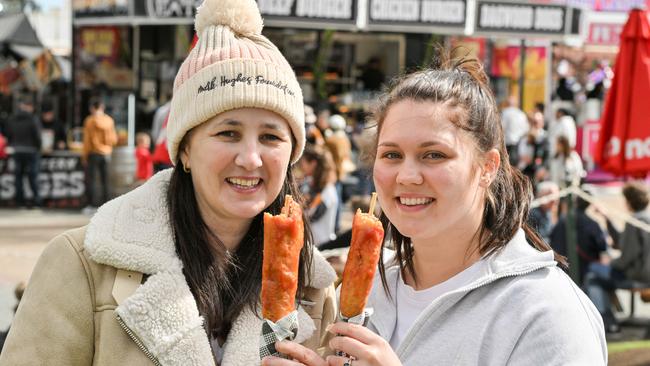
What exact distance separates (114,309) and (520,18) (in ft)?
44.4

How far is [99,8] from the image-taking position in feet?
56.3

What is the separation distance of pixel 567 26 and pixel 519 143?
283cm

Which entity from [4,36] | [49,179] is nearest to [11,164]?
[49,179]

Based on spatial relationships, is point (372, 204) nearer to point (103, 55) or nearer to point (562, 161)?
point (562, 161)

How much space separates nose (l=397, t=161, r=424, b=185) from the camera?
255 centimetres

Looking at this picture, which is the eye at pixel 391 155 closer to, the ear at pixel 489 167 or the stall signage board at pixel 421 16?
the ear at pixel 489 167

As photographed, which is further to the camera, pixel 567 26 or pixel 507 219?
pixel 567 26

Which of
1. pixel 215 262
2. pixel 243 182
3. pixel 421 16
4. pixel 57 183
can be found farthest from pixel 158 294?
pixel 57 183

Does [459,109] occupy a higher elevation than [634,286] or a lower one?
higher

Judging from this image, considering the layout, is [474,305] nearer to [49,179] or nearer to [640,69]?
[640,69]

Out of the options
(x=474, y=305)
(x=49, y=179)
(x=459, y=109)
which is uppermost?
(x=459, y=109)

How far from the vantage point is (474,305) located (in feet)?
8.50

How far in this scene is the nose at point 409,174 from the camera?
255 centimetres

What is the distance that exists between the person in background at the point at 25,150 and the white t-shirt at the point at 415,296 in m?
14.2
